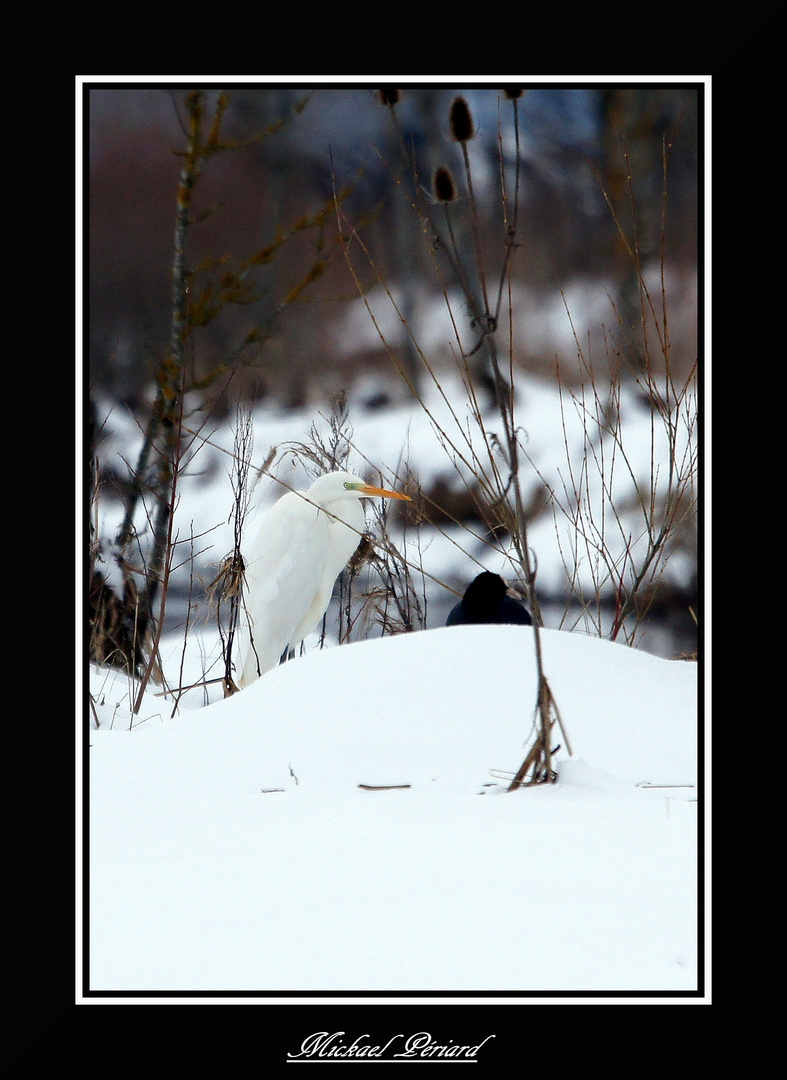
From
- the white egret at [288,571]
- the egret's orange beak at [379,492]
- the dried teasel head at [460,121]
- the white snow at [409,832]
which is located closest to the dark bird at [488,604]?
the egret's orange beak at [379,492]

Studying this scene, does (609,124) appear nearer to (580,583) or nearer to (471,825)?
(580,583)

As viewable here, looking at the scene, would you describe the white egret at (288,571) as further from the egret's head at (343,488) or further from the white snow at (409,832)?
the white snow at (409,832)

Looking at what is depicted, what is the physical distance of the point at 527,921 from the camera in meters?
0.64

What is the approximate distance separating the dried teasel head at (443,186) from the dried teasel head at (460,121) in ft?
0.32

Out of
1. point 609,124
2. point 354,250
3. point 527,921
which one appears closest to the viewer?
point 527,921

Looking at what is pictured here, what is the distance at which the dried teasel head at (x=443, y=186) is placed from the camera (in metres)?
1.08

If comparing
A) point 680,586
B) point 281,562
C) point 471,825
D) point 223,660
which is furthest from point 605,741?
A: point 281,562

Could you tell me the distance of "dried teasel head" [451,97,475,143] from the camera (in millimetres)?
958

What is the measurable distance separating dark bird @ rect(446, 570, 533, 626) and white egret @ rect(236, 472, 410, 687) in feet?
2.07

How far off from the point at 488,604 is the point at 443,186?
2.48 ft

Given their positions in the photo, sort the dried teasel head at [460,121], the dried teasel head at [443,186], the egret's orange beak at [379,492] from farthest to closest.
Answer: the egret's orange beak at [379,492] → the dried teasel head at [443,186] → the dried teasel head at [460,121]

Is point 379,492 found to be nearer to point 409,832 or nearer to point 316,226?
point 316,226

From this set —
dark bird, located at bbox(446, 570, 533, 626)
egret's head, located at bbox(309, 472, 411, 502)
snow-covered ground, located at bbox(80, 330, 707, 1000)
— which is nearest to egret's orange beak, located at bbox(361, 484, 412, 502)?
egret's head, located at bbox(309, 472, 411, 502)
